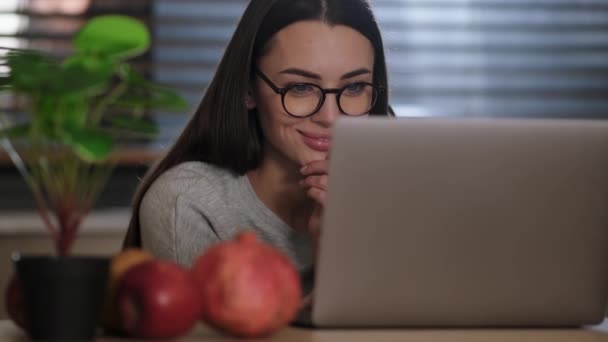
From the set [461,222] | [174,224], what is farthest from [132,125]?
[174,224]

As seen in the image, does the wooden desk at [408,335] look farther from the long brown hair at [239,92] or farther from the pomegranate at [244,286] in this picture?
the long brown hair at [239,92]

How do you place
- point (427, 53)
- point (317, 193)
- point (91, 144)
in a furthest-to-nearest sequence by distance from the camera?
point (427, 53) < point (317, 193) < point (91, 144)

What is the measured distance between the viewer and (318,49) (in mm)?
1613

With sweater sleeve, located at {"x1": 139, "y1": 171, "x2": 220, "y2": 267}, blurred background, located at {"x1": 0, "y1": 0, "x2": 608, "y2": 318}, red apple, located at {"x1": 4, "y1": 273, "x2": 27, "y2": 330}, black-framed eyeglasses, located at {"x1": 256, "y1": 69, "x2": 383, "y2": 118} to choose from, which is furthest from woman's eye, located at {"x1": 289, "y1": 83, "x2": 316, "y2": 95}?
A: blurred background, located at {"x1": 0, "y1": 0, "x2": 608, "y2": 318}

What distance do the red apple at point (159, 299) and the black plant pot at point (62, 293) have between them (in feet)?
0.09

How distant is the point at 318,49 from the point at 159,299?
2.64 ft

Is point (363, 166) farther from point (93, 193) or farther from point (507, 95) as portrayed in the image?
point (507, 95)

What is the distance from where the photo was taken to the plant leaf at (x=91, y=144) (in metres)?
0.81

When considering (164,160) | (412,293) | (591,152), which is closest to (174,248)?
(164,160)

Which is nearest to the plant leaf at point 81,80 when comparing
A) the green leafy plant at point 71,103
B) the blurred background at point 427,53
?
the green leafy plant at point 71,103

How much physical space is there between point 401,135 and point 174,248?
62cm

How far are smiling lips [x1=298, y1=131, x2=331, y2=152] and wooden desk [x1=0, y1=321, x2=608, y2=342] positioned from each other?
22.4 inches

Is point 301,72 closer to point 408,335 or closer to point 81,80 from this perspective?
point 408,335

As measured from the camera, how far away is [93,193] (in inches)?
35.1
